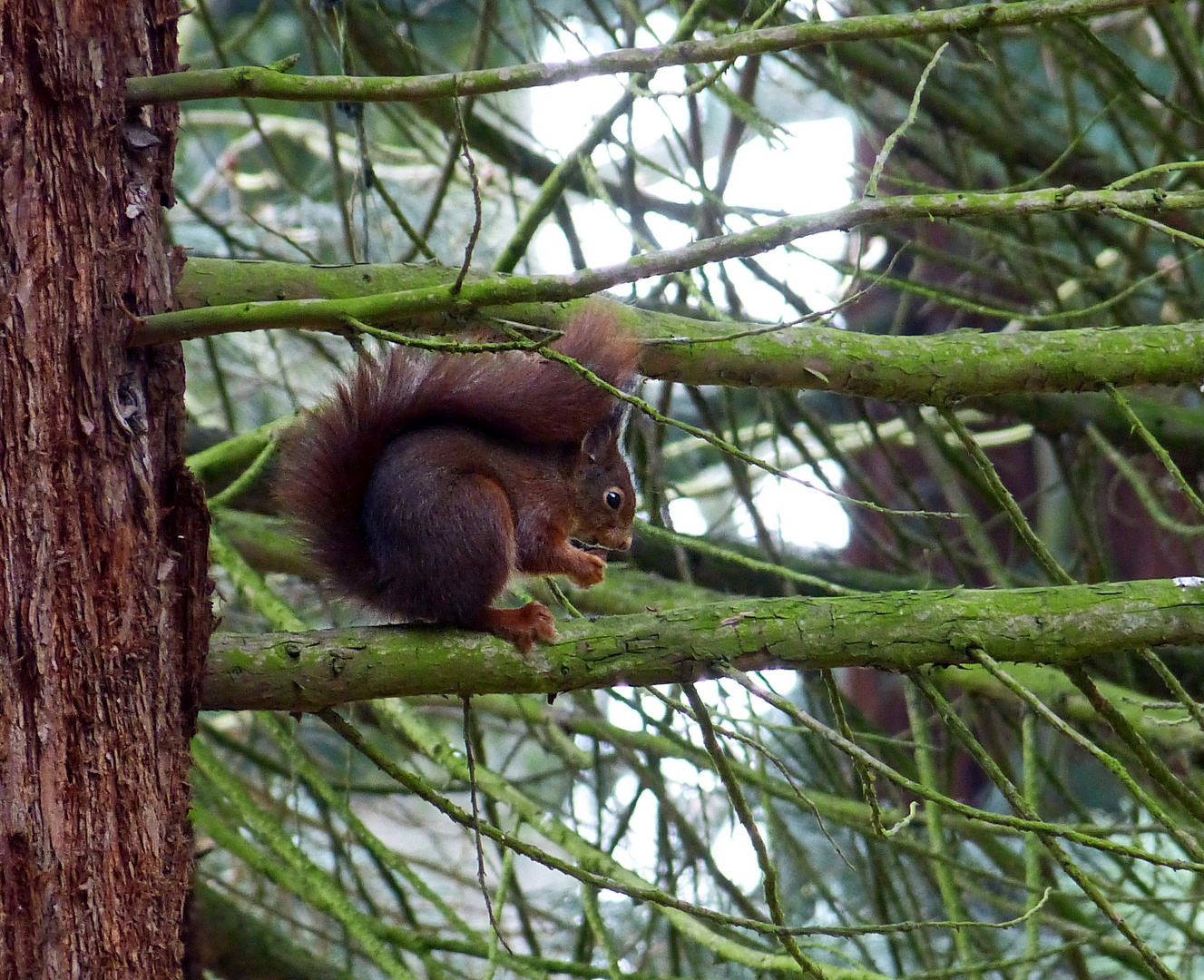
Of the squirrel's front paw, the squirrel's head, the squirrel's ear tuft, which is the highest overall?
the squirrel's ear tuft

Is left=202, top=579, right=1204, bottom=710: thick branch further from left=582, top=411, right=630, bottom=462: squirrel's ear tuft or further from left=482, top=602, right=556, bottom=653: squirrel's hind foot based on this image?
left=582, top=411, right=630, bottom=462: squirrel's ear tuft

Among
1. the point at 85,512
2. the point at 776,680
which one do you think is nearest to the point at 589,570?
the point at 85,512

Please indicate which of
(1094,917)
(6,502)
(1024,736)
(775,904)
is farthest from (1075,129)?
(6,502)

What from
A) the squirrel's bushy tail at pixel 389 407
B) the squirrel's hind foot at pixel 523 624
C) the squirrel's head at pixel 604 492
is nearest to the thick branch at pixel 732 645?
the squirrel's hind foot at pixel 523 624

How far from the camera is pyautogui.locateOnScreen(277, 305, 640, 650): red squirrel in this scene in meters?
1.80

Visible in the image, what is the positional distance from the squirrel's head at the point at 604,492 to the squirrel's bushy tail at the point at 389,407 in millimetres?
365

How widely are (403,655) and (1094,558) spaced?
181cm

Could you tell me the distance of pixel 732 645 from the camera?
1466mm

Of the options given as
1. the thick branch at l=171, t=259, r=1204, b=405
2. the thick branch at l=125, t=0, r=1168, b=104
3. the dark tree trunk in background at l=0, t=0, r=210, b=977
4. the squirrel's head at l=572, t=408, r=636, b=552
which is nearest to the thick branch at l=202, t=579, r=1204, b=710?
the dark tree trunk in background at l=0, t=0, r=210, b=977

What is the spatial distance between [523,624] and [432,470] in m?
0.31

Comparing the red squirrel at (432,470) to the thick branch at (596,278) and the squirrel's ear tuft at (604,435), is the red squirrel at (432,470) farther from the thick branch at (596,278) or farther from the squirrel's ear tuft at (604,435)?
the thick branch at (596,278)

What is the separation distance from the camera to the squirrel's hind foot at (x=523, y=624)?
157cm

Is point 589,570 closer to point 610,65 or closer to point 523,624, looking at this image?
point 523,624

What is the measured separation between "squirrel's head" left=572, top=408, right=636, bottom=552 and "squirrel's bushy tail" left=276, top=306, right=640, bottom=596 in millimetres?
365
